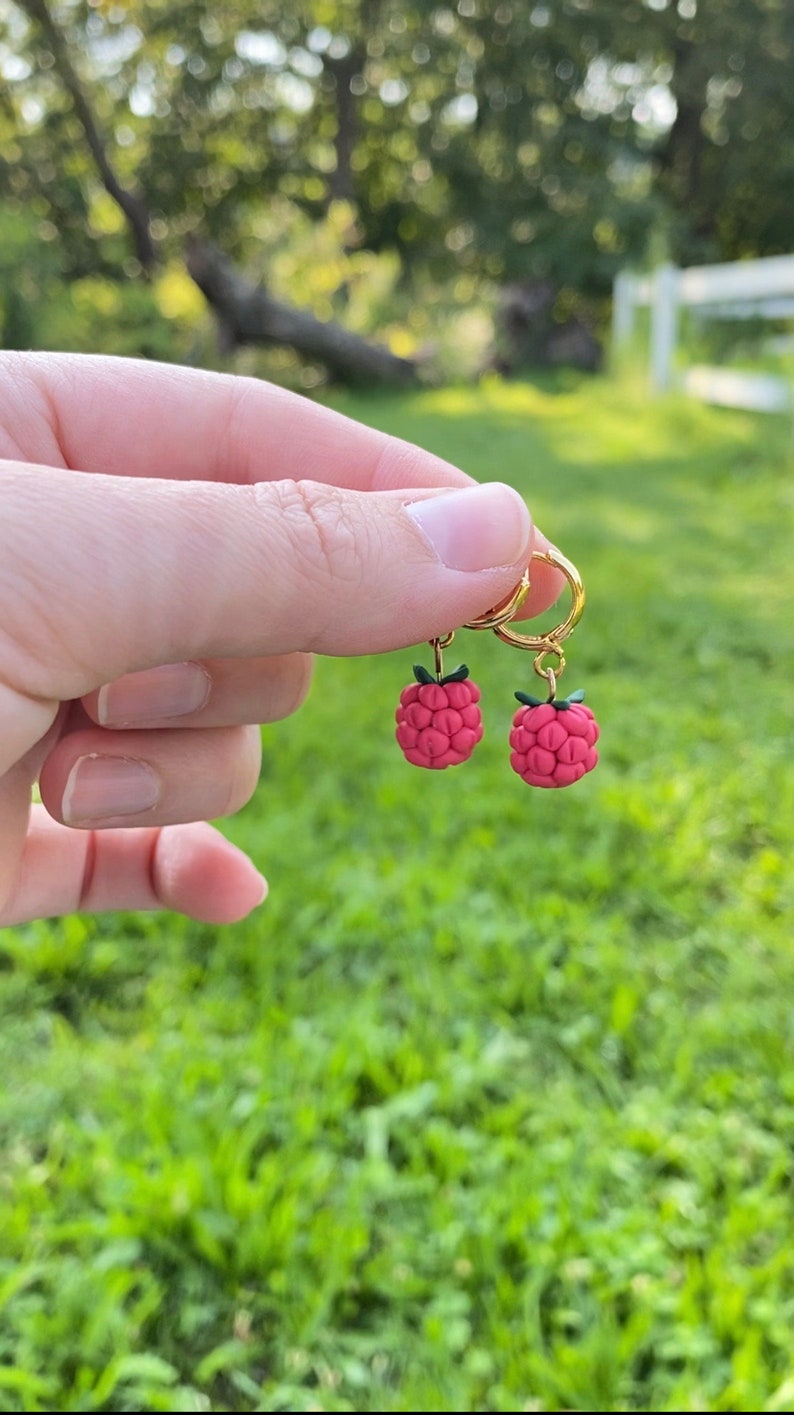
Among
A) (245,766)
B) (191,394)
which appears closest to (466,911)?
(245,766)

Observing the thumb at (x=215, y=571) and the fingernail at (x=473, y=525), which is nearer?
the thumb at (x=215, y=571)

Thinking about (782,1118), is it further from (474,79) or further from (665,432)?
(474,79)

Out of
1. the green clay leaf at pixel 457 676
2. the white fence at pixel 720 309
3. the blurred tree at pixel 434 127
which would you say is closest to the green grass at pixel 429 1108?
the green clay leaf at pixel 457 676

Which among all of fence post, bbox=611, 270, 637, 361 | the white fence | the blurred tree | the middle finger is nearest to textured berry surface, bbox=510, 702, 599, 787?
the middle finger

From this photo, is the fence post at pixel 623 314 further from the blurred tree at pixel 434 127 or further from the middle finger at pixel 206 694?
the middle finger at pixel 206 694

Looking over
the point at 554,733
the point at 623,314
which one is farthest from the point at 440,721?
the point at 623,314
